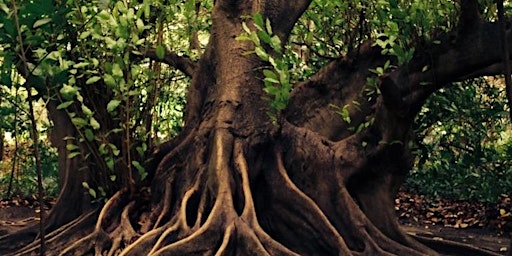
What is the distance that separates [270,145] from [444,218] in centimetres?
578

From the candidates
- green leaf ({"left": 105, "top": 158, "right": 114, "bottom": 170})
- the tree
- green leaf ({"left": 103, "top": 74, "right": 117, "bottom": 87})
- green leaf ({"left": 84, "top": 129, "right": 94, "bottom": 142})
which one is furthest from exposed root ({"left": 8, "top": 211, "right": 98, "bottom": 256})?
green leaf ({"left": 103, "top": 74, "right": 117, "bottom": 87})

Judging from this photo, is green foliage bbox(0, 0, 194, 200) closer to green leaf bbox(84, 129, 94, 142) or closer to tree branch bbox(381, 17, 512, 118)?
green leaf bbox(84, 129, 94, 142)

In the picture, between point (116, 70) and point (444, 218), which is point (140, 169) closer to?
point (116, 70)

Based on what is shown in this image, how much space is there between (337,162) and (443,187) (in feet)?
23.1

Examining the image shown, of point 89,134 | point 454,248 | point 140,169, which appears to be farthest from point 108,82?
point 454,248

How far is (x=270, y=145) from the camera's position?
22.9ft

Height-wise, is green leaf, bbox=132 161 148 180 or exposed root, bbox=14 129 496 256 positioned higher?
green leaf, bbox=132 161 148 180

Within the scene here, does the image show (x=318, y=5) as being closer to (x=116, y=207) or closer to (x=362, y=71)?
(x=362, y=71)

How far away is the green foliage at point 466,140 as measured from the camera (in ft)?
28.9

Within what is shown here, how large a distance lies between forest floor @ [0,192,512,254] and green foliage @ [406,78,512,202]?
0.24 m

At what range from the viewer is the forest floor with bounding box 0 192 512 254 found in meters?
9.46

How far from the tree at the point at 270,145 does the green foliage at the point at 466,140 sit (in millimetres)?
1427

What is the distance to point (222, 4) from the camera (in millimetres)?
7422

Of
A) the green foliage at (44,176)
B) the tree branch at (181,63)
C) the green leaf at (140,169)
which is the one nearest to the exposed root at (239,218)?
the green leaf at (140,169)
